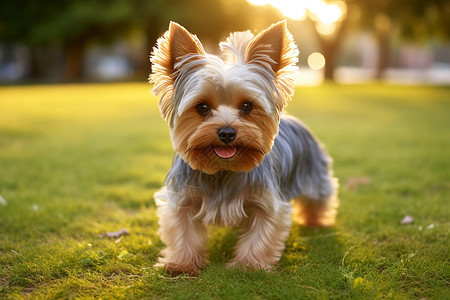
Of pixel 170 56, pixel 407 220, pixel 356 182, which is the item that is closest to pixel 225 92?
pixel 170 56

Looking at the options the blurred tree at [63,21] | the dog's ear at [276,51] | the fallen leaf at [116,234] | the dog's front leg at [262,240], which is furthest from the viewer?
the blurred tree at [63,21]

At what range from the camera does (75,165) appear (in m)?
8.14

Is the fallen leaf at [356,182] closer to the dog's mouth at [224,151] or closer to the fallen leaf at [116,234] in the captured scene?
the fallen leaf at [116,234]

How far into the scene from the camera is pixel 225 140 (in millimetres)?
3533

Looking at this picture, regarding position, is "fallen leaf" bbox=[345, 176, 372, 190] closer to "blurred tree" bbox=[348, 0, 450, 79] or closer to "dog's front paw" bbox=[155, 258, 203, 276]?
"dog's front paw" bbox=[155, 258, 203, 276]

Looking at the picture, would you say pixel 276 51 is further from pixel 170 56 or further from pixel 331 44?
pixel 331 44

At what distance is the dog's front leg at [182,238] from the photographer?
4.00 meters

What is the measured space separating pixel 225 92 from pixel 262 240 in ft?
4.48

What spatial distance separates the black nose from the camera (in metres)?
3.50

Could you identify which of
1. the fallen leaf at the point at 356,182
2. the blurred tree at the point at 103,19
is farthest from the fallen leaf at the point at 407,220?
the blurred tree at the point at 103,19

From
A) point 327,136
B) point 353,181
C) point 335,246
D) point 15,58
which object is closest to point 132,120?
point 327,136

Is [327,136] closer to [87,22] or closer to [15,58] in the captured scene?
[87,22]

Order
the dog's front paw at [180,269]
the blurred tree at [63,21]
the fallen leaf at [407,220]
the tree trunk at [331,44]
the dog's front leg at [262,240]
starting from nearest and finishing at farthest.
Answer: the dog's front paw at [180,269]
the dog's front leg at [262,240]
the fallen leaf at [407,220]
the blurred tree at [63,21]
the tree trunk at [331,44]

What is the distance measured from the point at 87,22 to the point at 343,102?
75.2 ft
